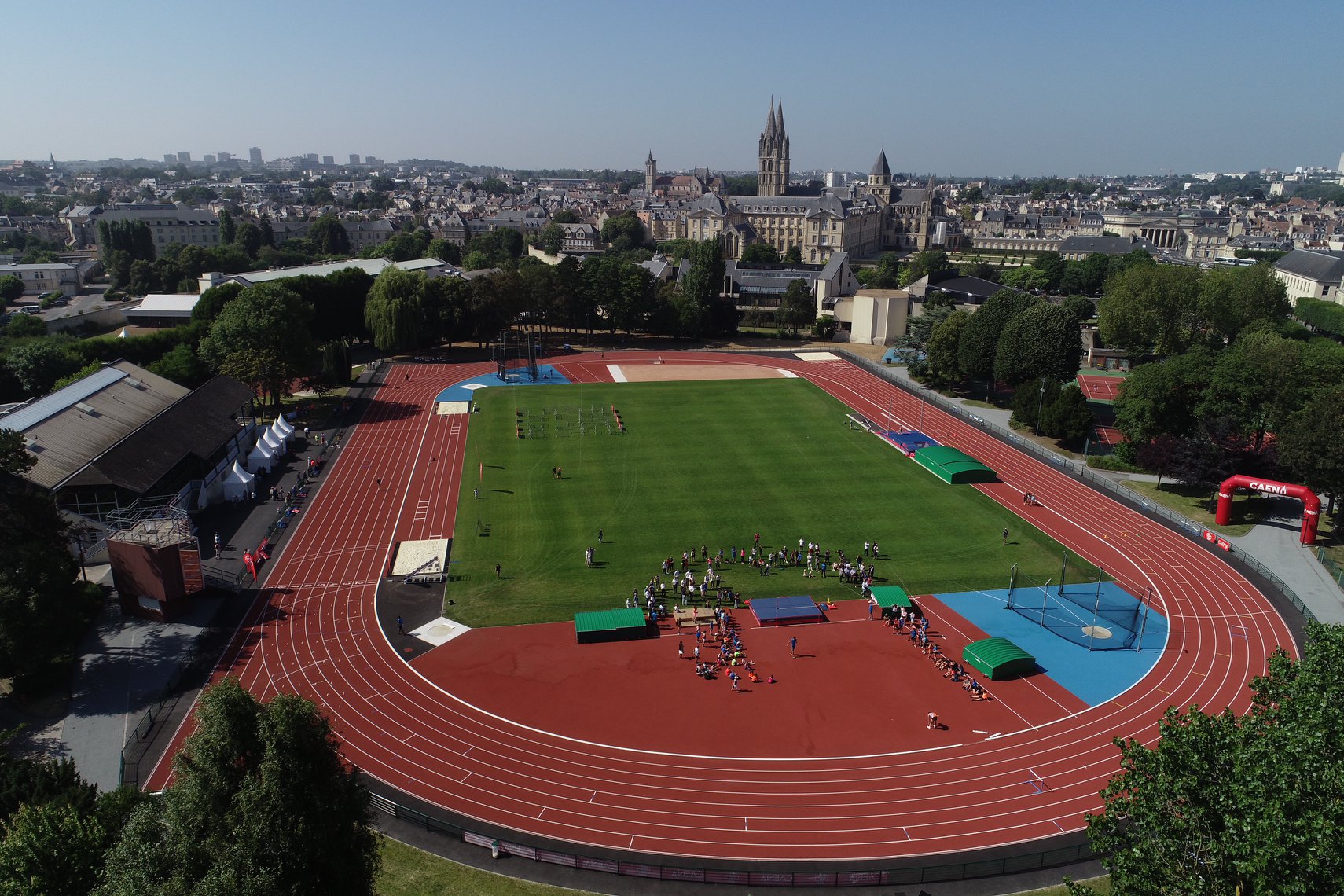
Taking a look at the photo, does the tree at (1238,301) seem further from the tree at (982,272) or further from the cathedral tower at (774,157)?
the cathedral tower at (774,157)

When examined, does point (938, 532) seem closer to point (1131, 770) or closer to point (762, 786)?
point (762, 786)

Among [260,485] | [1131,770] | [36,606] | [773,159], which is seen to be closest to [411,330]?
[260,485]

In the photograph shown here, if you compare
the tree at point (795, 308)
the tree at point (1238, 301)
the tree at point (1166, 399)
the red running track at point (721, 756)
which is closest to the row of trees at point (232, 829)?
the red running track at point (721, 756)

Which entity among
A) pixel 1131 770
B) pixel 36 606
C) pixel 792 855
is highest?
pixel 1131 770

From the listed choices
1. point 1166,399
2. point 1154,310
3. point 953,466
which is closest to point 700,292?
point 1154,310

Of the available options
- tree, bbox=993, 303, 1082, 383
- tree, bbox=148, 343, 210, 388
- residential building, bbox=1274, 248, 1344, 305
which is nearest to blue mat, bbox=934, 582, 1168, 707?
tree, bbox=993, 303, 1082, 383

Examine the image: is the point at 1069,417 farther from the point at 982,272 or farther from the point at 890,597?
the point at 982,272
